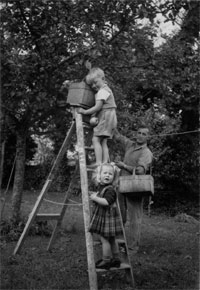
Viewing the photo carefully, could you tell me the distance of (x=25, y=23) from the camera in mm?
7297

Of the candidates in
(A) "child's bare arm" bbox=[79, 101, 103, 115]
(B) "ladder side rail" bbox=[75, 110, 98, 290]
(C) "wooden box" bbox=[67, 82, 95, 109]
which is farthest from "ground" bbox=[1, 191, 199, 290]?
(C) "wooden box" bbox=[67, 82, 95, 109]

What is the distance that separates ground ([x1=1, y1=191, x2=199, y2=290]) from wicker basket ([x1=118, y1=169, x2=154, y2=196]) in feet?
2.49

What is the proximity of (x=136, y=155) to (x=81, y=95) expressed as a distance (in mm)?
1433

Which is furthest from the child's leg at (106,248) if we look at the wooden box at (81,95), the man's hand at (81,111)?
the wooden box at (81,95)

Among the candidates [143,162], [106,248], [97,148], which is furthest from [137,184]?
[106,248]

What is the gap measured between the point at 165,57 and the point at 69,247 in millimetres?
3707

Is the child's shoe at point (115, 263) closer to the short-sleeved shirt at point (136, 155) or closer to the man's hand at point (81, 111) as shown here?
the short-sleeved shirt at point (136, 155)

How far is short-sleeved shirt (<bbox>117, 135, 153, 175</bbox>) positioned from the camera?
6.42 metres

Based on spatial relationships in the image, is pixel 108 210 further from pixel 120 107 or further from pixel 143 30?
pixel 120 107

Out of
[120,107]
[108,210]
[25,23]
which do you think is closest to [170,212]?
[120,107]

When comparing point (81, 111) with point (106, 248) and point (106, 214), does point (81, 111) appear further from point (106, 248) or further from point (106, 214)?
point (106, 248)

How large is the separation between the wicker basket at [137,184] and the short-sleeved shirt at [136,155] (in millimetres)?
487

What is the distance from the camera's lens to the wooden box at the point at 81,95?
223 inches

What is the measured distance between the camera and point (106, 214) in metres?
4.82
